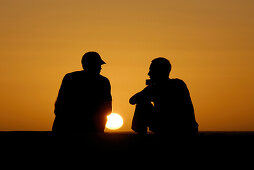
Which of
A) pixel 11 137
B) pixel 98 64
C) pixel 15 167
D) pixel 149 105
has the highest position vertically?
pixel 98 64

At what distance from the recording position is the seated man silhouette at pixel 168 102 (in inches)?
232

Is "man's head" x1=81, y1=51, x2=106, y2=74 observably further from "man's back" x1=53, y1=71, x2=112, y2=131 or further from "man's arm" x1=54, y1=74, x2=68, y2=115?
"man's arm" x1=54, y1=74, x2=68, y2=115

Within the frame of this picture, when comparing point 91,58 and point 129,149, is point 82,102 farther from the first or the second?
point 129,149

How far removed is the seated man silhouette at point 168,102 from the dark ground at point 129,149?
1.34 m

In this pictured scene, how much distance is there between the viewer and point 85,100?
7.20 metres

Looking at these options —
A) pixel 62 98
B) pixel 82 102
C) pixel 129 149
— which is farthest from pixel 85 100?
pixel 129 149

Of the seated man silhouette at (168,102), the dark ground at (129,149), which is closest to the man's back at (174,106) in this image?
the seated man silhouette at (168,102)

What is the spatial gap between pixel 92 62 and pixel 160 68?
5.10ft

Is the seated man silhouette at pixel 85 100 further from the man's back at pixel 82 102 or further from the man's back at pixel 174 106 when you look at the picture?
the man's back at pixel 174 106

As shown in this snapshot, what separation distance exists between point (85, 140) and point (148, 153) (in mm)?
635

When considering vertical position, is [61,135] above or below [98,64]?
below

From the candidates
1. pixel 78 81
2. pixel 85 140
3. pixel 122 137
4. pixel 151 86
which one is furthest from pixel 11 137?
pixel 78 81

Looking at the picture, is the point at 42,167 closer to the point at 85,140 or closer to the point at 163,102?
Result: the point at 85,140

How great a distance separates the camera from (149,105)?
6312mm
